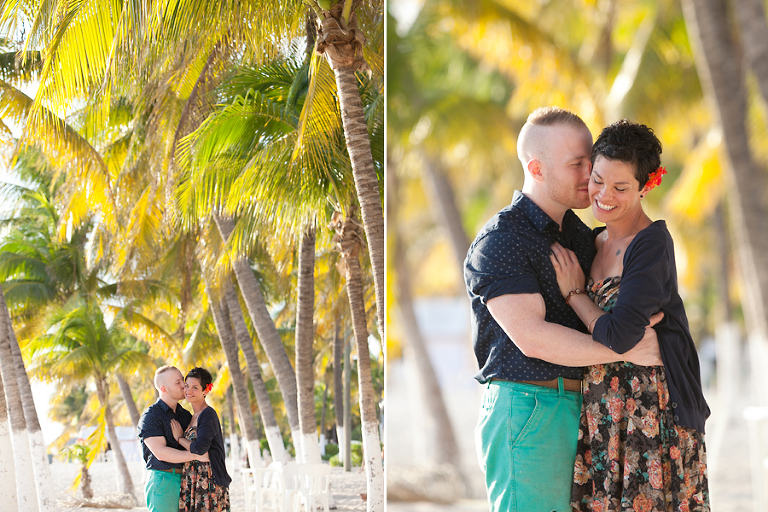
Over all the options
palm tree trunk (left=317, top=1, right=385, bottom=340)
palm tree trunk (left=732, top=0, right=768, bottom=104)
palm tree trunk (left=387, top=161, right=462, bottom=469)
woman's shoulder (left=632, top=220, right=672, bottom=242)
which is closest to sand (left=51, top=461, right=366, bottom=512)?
palm tree trunk (left=317, top=1, right=385, bottom=340)

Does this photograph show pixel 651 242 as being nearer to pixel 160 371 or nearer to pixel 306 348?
pixel 160 371

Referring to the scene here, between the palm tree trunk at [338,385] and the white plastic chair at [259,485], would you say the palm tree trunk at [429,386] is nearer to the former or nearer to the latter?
the palm tree trunk at [338,385]

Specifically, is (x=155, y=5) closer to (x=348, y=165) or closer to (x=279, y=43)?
(x=279, y=43)

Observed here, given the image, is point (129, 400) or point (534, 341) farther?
point (129, 400)

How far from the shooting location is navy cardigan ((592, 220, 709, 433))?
1682 millimetres

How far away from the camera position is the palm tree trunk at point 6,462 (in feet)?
11.9

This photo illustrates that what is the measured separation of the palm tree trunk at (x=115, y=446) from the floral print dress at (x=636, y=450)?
7.73 feet

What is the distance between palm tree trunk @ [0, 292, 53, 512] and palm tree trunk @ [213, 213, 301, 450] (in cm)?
116

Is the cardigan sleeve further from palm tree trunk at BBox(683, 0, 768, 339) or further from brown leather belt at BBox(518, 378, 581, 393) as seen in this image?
palm tree trunk at BBox(683, 0, 768, 339)

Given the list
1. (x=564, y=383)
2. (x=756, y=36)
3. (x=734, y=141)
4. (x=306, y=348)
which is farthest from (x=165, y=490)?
(x=734, y=141)

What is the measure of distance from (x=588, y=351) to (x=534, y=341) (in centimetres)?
13

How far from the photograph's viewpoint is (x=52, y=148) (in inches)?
145

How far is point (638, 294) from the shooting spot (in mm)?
1688

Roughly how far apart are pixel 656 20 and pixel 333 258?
9145 mm
